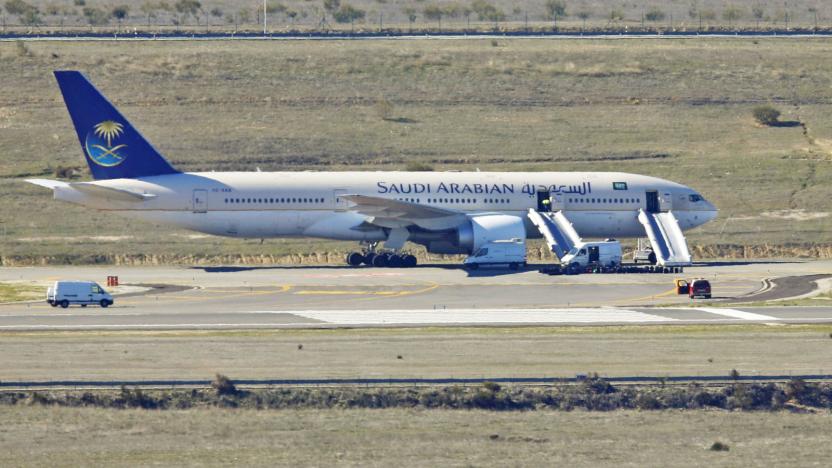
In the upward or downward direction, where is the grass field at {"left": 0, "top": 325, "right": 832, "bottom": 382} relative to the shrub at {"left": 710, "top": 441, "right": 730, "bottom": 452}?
upward

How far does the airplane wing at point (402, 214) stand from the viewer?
70.4 meters

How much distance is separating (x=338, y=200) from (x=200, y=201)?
6568 millimetres

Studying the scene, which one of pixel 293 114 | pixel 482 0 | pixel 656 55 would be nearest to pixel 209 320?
pixel 293 114

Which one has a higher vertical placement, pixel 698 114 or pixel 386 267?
pixel 698 114

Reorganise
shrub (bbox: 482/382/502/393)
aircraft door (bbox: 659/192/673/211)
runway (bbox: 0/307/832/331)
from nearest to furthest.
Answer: shrub (bbox: 482/382/502/393)
runway (bbox: 0/307/832/331)
aircraft door (bbox: 659/192/673/211)

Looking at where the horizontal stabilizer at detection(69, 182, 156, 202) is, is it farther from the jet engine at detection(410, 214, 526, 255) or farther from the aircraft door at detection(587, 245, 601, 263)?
the aircraft door at detection(587, 245, 601, 263)

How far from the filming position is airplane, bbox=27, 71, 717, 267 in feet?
232

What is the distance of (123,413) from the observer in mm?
36000

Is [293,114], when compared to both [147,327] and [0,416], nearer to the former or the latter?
[147,327]

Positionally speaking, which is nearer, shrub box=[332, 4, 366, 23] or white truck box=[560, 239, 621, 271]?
white truck box=[560, 239, 621, 271]

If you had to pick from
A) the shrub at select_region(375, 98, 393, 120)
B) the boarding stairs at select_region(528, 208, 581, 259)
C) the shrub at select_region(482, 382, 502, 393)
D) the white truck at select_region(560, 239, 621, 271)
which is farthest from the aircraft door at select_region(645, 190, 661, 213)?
the shrub at select_region(482, 382, 502, 393)

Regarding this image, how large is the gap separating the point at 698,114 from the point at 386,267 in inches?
1853

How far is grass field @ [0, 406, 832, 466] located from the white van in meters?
18.7

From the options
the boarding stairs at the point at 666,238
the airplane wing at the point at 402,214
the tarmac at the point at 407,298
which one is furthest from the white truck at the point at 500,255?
the boarding stairs at the point at 666,238
